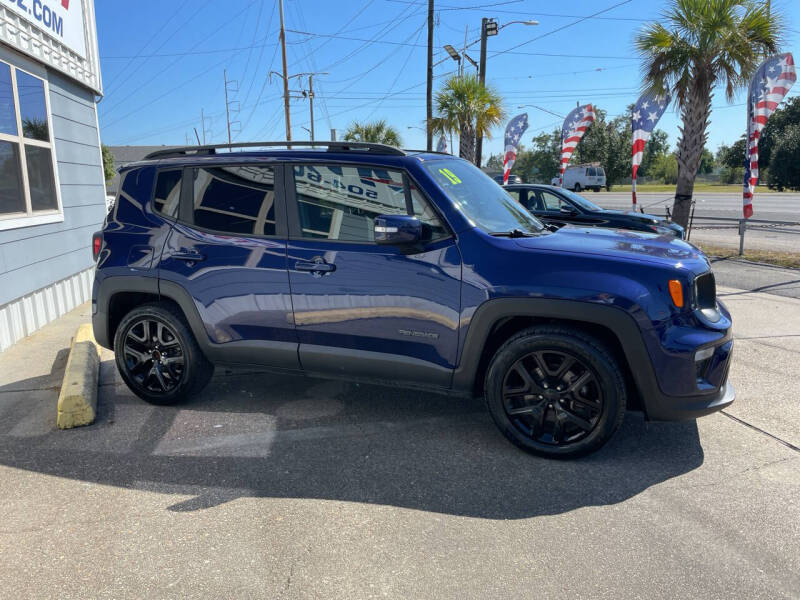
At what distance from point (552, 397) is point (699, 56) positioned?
37.4 ft

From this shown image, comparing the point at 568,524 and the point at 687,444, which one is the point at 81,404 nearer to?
the point at 568,524

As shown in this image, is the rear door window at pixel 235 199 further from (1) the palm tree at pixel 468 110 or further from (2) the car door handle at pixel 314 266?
(1) the palm tree at pixel 468 110

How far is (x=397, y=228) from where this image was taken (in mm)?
3553

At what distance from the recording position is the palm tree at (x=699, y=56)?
39.1 feet

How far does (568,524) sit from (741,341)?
4.15 meters

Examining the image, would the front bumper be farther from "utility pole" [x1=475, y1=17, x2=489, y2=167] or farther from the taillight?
Answer: "utility pole" [x1=475, y1=17, x2=489, y2=167]

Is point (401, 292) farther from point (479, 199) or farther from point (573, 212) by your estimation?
point (573, 212)

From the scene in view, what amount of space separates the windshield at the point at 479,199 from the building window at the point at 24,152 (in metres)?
5.35

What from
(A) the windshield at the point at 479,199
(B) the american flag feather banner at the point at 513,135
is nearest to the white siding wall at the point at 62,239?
(A) the windshield at the point at 479,199

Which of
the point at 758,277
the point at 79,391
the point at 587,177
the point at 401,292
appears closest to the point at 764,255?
the point at 758,277

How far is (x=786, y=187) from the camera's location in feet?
170

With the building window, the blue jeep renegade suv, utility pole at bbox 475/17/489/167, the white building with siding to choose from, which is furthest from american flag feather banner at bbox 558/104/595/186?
the blue jeep renegade suv

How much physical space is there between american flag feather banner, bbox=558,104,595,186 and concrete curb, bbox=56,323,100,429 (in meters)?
16.1

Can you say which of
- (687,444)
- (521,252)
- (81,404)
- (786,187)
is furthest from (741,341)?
(786,187)
